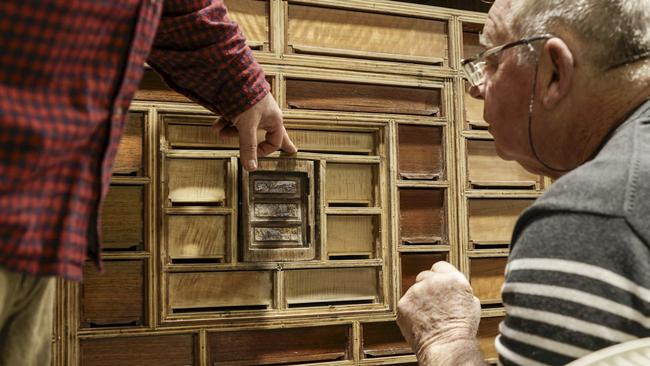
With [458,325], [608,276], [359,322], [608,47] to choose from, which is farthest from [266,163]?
[608,276]

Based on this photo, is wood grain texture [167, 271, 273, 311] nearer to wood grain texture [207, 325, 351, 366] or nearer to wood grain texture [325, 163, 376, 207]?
wood grain texture [207, 325, 351, 366]

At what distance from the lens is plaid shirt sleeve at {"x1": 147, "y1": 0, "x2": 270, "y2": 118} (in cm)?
106

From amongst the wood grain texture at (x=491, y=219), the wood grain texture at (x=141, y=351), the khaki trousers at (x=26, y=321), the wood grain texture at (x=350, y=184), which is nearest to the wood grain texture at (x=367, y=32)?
the wood grain texture at (x=350, y=184)

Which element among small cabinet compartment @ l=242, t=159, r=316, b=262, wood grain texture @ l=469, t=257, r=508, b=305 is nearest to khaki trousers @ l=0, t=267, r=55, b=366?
small cabinet compartment @ l=242, t=159, r=316, b=262

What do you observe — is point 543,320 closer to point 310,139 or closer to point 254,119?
point 254,119

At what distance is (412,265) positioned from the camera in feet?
7.22

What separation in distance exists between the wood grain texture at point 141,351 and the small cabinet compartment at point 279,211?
32 cm

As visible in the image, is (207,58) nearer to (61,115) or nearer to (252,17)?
(61,115)

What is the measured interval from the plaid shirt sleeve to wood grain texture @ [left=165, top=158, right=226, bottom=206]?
2.34 ft

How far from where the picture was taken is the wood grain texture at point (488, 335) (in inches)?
89.1

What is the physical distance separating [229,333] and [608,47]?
1.37 meters

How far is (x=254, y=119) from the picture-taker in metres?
1.34

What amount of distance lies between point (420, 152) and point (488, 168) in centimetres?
28

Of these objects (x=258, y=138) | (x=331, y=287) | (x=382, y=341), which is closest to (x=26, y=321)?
(x=258, y=138)
